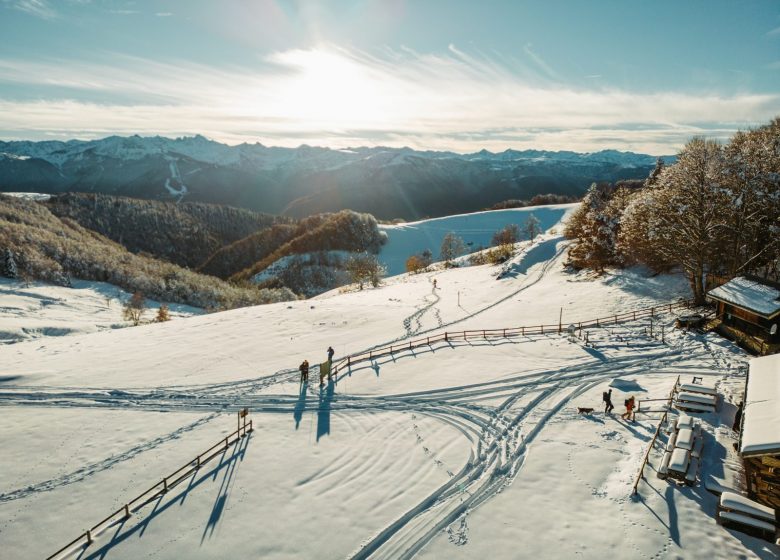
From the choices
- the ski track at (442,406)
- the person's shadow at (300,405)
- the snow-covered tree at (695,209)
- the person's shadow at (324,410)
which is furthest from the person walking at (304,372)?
the snow-covered tree at (695,209)

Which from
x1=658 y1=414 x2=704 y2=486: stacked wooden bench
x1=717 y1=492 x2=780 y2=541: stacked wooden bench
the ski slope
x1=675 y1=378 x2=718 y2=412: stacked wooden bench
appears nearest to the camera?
x1=717 y1=492 x2=780 y2=541: stacked wooden bench

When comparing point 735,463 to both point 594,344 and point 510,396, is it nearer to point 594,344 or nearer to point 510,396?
point 510,396

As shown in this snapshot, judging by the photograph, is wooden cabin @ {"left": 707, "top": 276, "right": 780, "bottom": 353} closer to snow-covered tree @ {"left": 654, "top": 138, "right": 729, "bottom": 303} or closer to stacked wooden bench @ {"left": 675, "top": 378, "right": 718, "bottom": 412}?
snow-covered tree @ {"left": 654, "top": 138, "right": 729, "bottom": 303}

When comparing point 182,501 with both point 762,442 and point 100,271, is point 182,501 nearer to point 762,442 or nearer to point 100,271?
point 762,442

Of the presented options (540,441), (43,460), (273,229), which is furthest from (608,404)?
(273,229)

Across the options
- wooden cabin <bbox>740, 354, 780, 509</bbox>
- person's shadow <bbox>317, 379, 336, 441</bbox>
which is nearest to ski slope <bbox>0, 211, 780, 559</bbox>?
person's shadow <bbox>317, 379, 336, 441</bbox>
